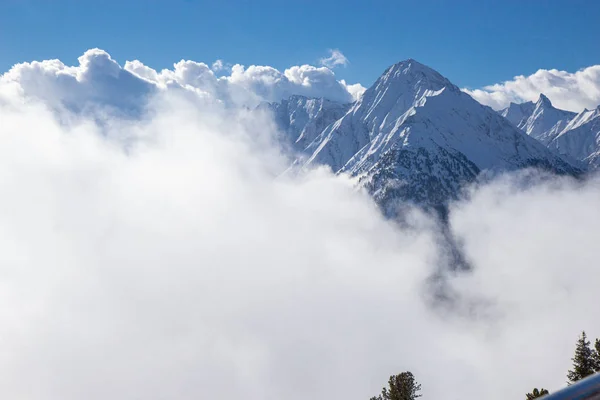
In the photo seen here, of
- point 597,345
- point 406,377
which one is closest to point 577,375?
point 597,345

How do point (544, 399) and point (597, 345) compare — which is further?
point (597, 345)

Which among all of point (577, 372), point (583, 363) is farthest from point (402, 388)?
point (583, 363)

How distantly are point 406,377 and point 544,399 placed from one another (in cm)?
5527

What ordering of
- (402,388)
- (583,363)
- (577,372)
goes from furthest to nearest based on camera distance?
1. (402,388)
2. (583,363)
3. (577,372)

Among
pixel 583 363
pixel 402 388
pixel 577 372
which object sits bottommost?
pixel 577 372

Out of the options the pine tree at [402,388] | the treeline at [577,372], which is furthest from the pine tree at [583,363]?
the pine tree at [402,388]

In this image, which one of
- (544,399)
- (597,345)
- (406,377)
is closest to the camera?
(544,399)

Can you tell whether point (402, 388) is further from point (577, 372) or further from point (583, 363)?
point (583, 363)

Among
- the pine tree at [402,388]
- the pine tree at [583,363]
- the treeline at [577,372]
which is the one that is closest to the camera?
the treeline at [577,372]

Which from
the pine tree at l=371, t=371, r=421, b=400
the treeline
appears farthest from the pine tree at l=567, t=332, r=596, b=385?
the pine tree at l=371, t=371, r=421, b=400

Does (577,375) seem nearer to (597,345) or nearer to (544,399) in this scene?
(597,345)

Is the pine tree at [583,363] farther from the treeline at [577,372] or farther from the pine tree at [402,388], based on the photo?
the pine tree at [402,388]

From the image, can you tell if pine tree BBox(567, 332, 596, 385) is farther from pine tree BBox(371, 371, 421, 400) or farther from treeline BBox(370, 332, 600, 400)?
pine tree BBox(371, 371, 421, 400)

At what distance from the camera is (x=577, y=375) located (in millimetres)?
51750
